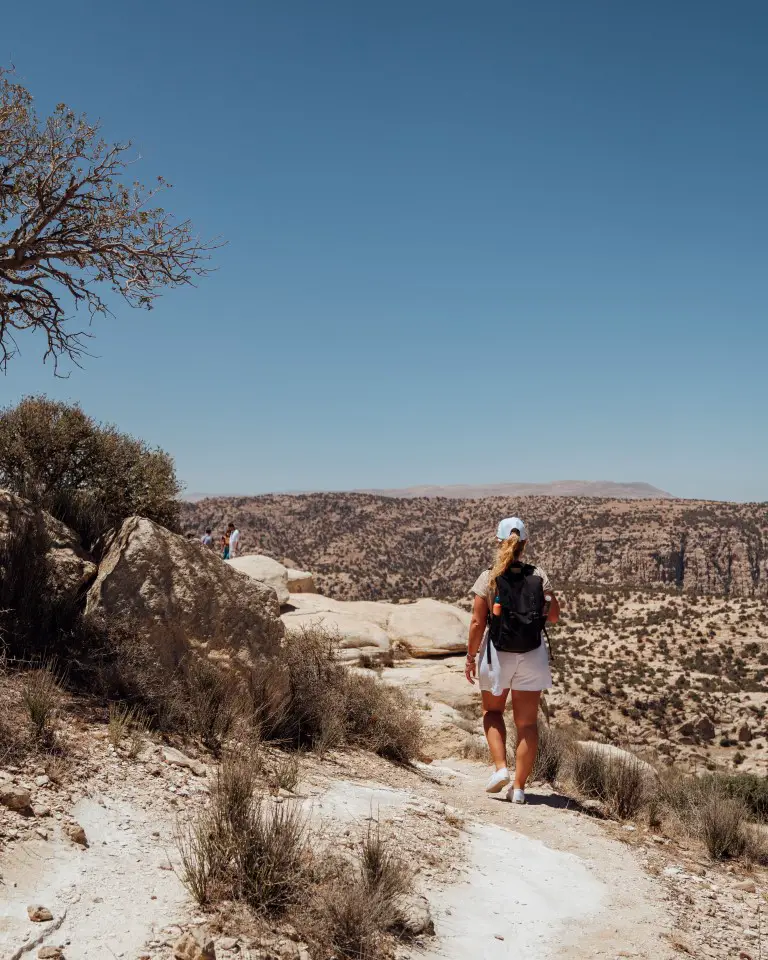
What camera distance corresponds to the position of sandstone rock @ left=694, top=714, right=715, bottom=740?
22.9 metres

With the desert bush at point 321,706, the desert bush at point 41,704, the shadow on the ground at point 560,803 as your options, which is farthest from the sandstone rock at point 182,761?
the shadow on the ground at point 560,803

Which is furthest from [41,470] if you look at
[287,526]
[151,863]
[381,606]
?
[287,526]

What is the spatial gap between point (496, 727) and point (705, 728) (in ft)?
63.2

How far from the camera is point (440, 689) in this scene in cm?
1341

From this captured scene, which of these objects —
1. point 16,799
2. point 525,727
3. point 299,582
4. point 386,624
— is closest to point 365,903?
point 16,799

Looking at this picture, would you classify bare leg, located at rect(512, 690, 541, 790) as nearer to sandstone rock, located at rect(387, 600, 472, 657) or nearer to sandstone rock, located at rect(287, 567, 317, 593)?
sandstone rock, located at rect(387, 600, 472, 657)

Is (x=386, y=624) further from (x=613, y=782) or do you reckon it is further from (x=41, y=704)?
(x=41, y=704)

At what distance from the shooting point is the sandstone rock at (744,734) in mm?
22453

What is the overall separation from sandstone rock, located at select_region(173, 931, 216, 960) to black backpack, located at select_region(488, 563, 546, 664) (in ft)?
12.4

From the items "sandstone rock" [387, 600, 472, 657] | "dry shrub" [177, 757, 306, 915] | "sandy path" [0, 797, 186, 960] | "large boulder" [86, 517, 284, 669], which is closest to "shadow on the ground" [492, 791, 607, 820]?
"large boulder" [86, 517, 284, 669]

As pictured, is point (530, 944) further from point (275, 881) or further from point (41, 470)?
point (41, 470)

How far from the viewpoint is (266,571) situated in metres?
19.0

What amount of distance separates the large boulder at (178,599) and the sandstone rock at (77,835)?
8.83 feet

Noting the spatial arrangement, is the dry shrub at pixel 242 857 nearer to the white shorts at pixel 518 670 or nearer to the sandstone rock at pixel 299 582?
the white shorts at pixel 518 670
